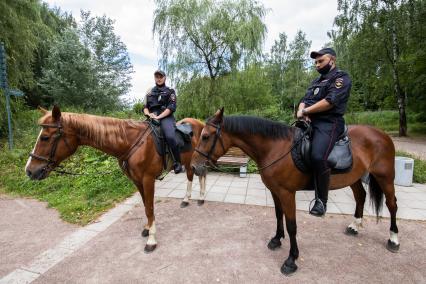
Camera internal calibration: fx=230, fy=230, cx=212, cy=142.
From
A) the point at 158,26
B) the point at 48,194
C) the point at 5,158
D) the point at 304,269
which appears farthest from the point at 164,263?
the point at 158,26

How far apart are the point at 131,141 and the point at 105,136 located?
355mm

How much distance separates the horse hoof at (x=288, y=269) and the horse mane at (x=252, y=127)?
1.43m

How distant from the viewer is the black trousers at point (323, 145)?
96.3 inches

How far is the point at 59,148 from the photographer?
2.63 meters

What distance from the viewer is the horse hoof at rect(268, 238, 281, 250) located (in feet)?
9.80

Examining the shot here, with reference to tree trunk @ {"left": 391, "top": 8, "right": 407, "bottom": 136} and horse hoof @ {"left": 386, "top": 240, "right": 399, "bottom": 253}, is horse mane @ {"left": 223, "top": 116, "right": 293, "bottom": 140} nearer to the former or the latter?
horse hoof @ {"left": 386, "top": 240, "right": 399, "bottom": 253}

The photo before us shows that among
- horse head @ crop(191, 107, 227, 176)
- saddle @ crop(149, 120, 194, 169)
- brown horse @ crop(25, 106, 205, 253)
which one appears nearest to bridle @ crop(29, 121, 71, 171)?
brown horse @ crop(25, 106, 205, 253)

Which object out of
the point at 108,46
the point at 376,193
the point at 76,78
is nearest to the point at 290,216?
the point at 376,193

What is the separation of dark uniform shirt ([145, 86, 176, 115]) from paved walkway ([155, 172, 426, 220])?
213cm

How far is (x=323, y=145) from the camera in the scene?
8.08 feet

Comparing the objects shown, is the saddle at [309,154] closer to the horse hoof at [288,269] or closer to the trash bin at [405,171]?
the horse hoof at [288,269]

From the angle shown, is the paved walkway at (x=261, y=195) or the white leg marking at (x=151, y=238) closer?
the white leg marking at (x=151, y=238)

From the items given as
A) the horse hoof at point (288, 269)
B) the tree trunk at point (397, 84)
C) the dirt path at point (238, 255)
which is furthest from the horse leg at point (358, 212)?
the tree trunk at point (397, 84)

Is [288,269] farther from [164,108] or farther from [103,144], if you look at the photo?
[164,108]
